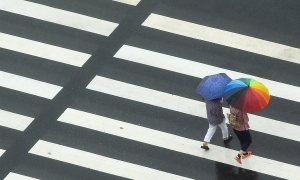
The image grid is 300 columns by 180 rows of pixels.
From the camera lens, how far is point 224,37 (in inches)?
545

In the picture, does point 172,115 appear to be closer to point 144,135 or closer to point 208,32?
point 144,135

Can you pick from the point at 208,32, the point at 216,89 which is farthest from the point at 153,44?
the point at 216,89

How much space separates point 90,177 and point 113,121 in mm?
1272

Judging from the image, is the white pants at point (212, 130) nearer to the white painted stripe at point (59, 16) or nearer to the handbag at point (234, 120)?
the handbag at point (234, 120)

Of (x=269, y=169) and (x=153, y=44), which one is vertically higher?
(x=153, y=44)

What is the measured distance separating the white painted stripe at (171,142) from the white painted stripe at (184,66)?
161 centimetres

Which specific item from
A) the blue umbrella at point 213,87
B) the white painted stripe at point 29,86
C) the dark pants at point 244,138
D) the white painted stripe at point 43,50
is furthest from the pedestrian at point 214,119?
the white painted stripe at point 43,50

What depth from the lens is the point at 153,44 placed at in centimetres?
1374

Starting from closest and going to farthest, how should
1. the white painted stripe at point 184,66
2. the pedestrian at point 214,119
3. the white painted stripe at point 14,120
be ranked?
the pedestrian at point 214,119
the white painted stripe at point 14,120
the white painted stripe at point 184,66

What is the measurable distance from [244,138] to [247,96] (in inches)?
43.1

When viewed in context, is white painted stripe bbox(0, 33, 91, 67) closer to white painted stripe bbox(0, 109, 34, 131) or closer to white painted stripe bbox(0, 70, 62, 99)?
white painted stripe bbox(0, 70, 62, 99)

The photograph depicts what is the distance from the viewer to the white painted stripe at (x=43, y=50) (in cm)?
1348

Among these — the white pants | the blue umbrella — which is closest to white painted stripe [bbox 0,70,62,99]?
the white pants

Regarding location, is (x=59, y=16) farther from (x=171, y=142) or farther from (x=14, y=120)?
(x=171, y=142)
